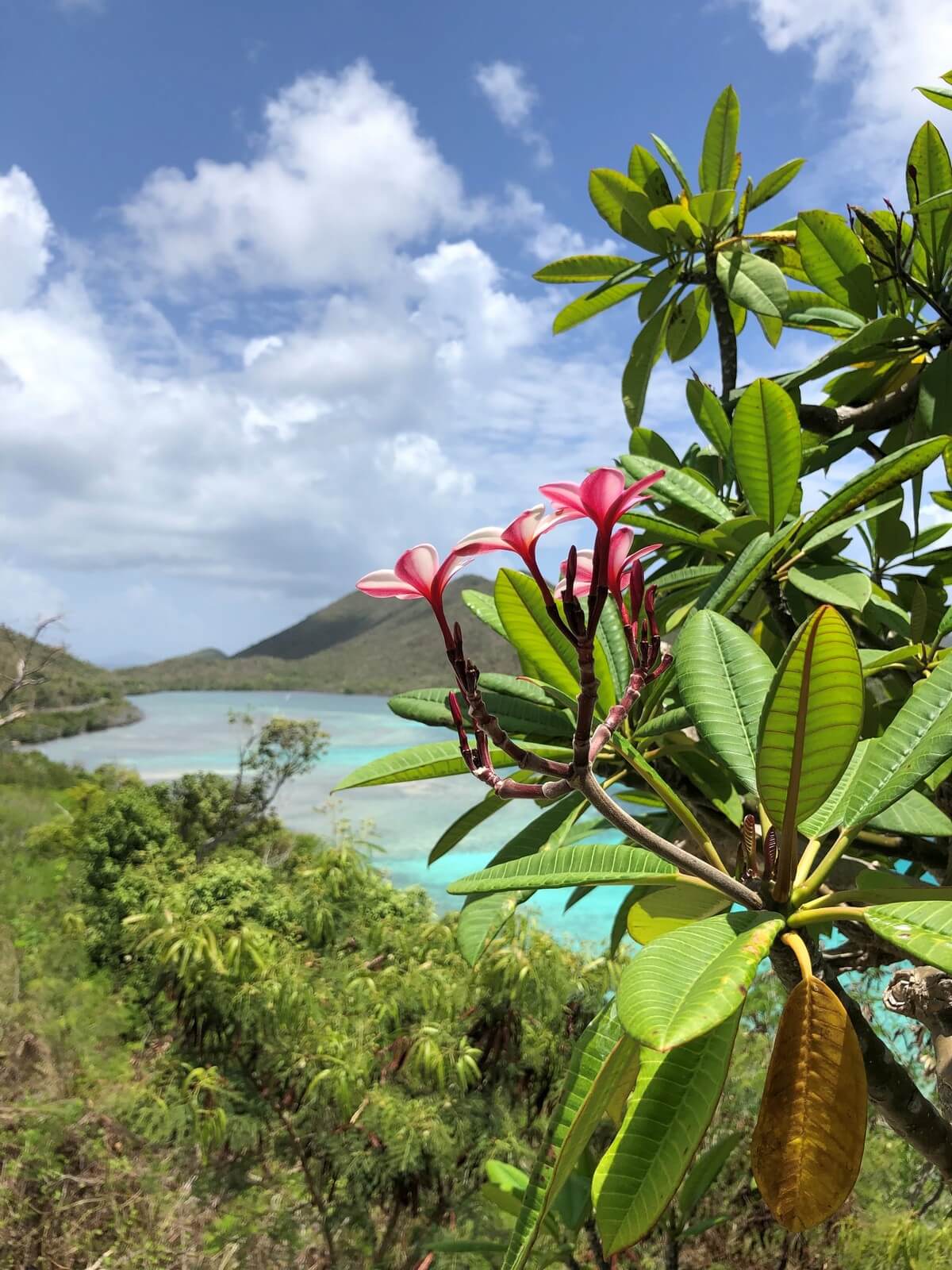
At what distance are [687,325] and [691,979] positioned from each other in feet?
4.51

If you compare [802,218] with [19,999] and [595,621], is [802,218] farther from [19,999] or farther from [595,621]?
[19,999]

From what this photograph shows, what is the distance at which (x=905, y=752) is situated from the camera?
54 cm

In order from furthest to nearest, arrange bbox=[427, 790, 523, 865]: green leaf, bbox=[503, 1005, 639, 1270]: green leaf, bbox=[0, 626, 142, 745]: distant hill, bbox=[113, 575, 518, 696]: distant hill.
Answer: bbox=[113, 575, 518, 696]: distant hill, bbox=[0, 626, 142, 745]: distant hill, bbox=[427, 790, 523, 865]: green leaf, bbox=[503, 1005, 639, 1270]: green leaf

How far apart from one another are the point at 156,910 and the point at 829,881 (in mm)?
5222

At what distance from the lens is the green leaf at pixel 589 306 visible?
145cm

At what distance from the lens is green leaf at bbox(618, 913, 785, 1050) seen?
0.36 metres

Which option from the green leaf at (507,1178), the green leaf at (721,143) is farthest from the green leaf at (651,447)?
the green leaf at (507,1178)

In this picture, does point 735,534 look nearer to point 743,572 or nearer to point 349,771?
point 743,572

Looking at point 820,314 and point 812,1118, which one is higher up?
point 820,314

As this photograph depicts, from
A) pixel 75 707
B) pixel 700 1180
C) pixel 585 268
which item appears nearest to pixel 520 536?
pixel 585 268

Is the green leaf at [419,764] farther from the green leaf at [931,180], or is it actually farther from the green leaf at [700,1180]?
the green leaf at [700,1180]

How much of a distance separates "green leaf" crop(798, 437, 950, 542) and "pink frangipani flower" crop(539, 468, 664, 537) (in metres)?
0.56

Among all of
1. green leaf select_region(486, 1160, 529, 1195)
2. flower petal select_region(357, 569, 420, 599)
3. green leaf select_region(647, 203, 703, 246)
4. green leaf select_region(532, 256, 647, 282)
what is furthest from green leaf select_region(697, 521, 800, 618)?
green leaf select_region(486, 1160, 529, 1195)

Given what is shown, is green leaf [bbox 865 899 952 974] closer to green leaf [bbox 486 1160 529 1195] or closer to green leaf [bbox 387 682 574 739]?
green leaf [bbox 387 682 574 739]
